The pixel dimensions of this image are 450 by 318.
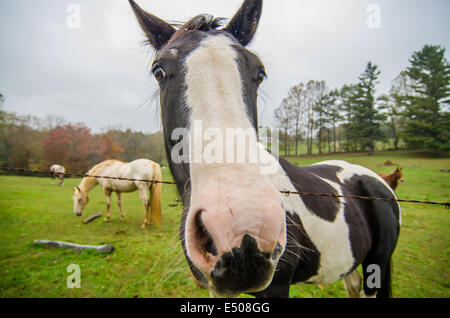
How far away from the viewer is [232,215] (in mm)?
783

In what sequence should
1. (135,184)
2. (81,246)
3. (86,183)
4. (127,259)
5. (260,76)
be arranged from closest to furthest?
1. (260,76)
2. (127,259)
3. (81,246)
4. (135,184)
5. (86,183)

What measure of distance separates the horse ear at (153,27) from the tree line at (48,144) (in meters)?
16.4

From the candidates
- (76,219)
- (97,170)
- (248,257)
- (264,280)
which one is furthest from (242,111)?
(76,219)

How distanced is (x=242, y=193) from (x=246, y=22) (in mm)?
2179

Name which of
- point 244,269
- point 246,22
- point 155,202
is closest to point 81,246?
point 155,202

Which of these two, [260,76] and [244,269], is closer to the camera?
[244,269]

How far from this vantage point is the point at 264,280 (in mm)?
849

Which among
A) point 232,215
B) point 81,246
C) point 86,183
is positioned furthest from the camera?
point 86,183

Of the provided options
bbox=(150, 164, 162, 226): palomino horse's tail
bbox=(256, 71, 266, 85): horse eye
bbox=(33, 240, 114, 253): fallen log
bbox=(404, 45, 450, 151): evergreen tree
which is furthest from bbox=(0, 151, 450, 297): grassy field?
bbox=(404, 45, 450, 151): evergreen tree

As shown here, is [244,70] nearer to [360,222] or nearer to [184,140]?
[184,140]

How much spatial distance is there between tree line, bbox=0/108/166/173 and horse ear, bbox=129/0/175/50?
645 inches

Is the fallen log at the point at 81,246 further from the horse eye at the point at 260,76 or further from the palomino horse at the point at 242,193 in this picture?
the horse eye at the point at 260,76

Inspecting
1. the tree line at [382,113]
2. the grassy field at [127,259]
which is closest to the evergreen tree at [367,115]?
the tree line at [382,113]

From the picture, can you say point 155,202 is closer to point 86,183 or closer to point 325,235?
point 86,183
